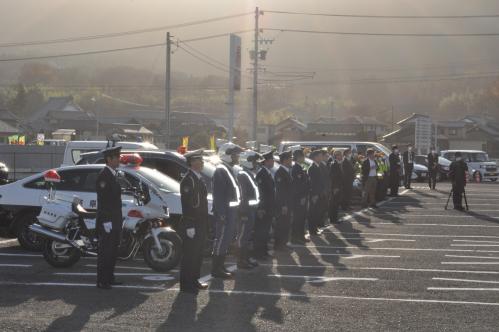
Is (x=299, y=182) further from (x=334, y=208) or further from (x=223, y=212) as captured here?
(x=334, y=208)

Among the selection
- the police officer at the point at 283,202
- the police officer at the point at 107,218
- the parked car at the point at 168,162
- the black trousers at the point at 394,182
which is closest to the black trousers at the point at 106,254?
the police officer at the point at 107,218

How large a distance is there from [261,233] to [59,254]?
10.5 feet

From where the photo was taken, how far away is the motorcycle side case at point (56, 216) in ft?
35.0

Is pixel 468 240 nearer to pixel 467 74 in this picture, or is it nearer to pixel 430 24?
pixel 467 74

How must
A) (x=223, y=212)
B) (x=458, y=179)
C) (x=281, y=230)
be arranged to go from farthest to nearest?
(x=458, y=179) < (x=281, y=230) < (x=223, y=212)

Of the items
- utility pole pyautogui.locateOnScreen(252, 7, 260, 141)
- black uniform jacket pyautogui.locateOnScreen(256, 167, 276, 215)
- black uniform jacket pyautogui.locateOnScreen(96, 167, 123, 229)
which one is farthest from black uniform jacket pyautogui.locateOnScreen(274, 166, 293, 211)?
utility pole pyautogui.locateOnScreen(252, 7, 260, 141)

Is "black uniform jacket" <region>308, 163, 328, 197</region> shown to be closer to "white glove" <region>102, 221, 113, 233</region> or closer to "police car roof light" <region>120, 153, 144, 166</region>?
"police car roof light" <region>120, 153, 144, 166</region>

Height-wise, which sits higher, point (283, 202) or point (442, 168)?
point (283, 202)

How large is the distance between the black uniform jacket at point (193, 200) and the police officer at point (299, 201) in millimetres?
4473

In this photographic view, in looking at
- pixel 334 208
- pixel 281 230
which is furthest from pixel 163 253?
pixel 334 208

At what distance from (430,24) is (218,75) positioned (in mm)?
57957

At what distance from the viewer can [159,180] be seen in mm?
12430

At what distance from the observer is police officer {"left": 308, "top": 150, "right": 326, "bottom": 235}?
15062 millimetres

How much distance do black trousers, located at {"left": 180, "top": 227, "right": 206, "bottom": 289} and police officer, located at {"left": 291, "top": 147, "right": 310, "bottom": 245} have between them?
4539 mm
